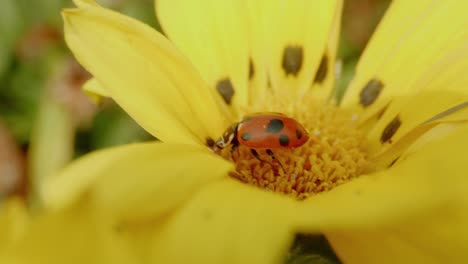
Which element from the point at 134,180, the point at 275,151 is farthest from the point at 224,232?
the point at 275,151

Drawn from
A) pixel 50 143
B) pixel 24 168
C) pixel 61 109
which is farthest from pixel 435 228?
pixel 24 168

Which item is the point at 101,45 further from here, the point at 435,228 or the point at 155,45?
the point at 435,228

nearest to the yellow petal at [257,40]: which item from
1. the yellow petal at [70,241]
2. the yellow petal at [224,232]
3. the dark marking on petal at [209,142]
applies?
Result: the dark marking on petal at [209,142]

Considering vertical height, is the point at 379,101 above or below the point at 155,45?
below

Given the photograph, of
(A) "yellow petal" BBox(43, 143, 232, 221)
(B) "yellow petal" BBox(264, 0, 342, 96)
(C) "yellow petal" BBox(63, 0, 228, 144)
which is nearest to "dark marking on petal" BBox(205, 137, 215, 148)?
(C) "yellow petal" BBox(63, 0, 228, 144)

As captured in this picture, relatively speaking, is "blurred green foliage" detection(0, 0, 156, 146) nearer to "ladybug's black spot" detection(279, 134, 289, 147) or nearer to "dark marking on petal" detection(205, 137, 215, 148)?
"dark marking on petal" detection(205, 137, 215, 148)

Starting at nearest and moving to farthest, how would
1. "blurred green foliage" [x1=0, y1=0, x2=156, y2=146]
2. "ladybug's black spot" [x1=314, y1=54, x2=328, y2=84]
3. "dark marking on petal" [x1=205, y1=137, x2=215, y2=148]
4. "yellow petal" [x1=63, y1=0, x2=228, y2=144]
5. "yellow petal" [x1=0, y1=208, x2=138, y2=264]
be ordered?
"yellow petal" [x1=0, y1=208, x2=138, y2=264], "yellow petal" [x1=63, y1=0, x2=228, y2=144], "dark marking on petal" [x1=205, y1=137, x2=215, y2=148], "ladybug's black spot" [x1=314, y1=54, x2=328, y2=84], "blurred green foliage" [x1=0, y1=0, x2=156, y2=146]

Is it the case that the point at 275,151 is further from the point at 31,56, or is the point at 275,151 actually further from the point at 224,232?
the point at 31,56

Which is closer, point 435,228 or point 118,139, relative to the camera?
point 435,228
